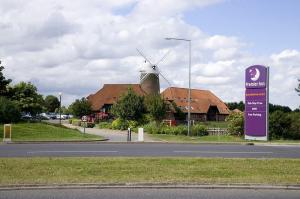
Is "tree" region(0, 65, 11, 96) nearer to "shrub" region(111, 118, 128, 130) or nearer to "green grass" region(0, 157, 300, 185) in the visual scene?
"shrub" region(111, 118, 128, 130)

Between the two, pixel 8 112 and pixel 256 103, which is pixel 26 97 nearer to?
pixel 8 112

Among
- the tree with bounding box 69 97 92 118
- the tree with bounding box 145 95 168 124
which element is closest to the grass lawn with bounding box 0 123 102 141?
the tree with bounding box 145 95 168 124

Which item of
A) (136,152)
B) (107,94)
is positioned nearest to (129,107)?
(107,94)

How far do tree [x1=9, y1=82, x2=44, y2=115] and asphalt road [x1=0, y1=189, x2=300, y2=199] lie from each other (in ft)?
147

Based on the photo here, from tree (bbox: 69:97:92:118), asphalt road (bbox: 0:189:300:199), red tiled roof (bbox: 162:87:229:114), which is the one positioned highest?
red tiled roof (bbox: 162:87:229:114)

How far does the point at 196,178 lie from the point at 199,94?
315ft

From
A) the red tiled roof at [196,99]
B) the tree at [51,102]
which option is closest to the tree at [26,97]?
the red tiled roof at [196,99]

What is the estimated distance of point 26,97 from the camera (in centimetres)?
5709

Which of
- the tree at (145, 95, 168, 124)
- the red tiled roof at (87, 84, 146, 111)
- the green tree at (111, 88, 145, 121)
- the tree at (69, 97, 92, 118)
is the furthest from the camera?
the red tiled roof at (87, 84, 146, 111)

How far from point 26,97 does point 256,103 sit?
1148 inches

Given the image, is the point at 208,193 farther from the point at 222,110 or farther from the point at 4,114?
the point at 222,110

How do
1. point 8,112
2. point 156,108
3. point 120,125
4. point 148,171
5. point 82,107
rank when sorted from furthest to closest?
point 82,107 < point 156,108 < point 120,125 < point 8,112 < point 148,171

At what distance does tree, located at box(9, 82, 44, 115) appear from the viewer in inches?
2178

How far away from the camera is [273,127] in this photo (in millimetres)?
39688
